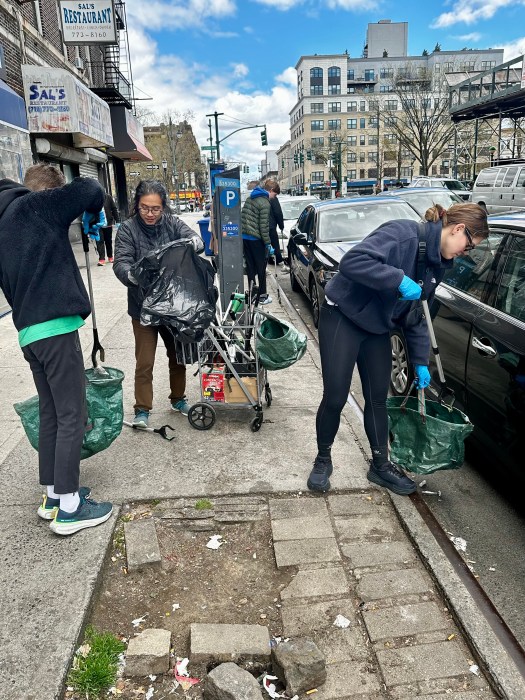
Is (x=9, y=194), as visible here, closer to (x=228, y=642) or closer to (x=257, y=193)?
(x=228, y=642)

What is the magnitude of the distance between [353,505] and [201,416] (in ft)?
5.17

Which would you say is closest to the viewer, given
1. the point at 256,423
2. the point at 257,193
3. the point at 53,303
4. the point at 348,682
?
the point at 348,682

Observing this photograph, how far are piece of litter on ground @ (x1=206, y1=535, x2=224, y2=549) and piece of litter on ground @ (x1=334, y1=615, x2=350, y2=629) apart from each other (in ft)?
2.74

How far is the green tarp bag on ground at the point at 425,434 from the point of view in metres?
3.45

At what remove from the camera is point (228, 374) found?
473cm

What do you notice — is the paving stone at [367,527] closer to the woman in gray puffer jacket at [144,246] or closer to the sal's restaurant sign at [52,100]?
the woman in gray puffer jacket at [144,246]

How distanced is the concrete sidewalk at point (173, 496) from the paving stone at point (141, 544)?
5.1 inches

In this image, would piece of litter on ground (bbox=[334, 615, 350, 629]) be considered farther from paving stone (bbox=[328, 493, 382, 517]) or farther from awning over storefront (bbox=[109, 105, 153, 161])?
awning over storefront (bbox=[109, 105, 153, 161])

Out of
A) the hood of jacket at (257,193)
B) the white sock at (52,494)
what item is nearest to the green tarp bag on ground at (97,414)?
the white sock at (52,494)

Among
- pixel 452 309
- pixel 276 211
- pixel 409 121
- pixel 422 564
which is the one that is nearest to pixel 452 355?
pixel 452 309

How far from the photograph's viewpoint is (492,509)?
3.65 metres

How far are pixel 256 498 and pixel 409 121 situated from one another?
149 feet

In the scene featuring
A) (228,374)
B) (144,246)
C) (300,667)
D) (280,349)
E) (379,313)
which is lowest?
(300,667)

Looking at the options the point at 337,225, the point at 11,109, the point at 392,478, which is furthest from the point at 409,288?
the point at 11,109
